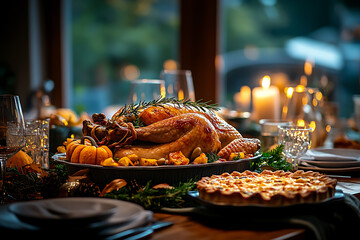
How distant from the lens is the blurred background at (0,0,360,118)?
4062 millimetres

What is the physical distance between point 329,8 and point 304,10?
22 centimetres

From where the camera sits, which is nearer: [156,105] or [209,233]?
[209,233]

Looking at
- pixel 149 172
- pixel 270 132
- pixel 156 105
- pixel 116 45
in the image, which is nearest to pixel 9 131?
pixel 149 172

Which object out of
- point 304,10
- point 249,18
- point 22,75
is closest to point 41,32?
point 22,75

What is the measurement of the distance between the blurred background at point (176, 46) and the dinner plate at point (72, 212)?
87.8 inches

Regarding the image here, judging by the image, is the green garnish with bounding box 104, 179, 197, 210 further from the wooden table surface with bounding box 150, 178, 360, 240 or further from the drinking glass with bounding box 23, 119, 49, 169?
the drinking glass with bounding box 23, 119, 49, 169

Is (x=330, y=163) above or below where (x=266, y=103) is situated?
below

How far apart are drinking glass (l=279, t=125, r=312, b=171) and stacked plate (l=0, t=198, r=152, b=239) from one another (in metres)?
0.79

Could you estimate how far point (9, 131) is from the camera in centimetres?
119

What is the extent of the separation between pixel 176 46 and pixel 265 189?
3.91 metres

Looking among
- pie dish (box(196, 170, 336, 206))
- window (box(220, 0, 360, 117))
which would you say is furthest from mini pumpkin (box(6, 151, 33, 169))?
window (box(220, 0, 360, 117))

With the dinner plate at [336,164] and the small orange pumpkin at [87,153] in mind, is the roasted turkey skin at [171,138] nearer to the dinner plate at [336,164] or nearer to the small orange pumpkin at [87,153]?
the small orange pumpkin at [87,153]

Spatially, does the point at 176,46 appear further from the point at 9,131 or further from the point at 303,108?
the point at 9,131

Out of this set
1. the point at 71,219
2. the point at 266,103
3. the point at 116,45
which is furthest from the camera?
the point at 116,45
